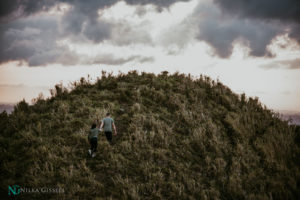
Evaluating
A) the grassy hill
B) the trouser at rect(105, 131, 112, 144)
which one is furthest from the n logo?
the trouser at rect(105, 131, 112, 144)

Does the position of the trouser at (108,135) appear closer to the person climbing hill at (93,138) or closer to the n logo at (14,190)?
the person climbing hill at (93,138)

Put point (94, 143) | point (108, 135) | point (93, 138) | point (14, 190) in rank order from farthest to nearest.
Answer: point (108, 135) → point (94, 143) → point (93, 138) → point (14, 190)

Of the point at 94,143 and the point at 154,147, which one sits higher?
the point at 94,143

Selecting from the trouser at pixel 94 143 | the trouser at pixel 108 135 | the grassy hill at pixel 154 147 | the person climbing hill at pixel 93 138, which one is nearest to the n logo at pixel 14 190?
the grassy hill at pixel 154 147

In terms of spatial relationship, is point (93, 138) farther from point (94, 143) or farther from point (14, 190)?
point (14, 190)

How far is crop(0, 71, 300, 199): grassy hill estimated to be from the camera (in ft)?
22.9

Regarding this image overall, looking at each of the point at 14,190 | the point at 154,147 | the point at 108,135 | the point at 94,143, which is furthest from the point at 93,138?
the point at 14,190

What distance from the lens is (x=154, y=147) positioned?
911cm

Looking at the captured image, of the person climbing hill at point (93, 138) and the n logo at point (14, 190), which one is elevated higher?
the person climbing hill at point (93, 138)

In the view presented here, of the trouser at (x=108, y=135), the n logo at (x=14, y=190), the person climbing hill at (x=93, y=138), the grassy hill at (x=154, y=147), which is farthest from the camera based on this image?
the trouser at (x=108, y=135)

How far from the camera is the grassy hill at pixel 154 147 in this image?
698 centimetres

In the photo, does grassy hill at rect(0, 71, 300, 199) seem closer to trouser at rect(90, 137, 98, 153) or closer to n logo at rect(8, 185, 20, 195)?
n logo at rect(8, 185, 20, 195)

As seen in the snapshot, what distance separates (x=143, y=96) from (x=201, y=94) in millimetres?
4092

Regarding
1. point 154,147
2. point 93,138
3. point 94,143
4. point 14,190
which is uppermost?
point 93,138
